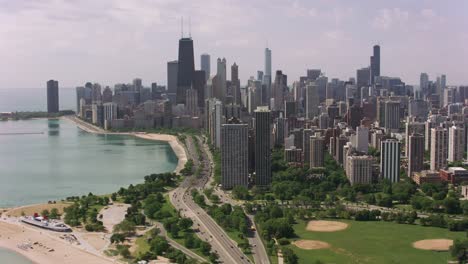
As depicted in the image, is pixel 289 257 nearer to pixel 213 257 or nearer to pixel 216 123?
pixel 213 257

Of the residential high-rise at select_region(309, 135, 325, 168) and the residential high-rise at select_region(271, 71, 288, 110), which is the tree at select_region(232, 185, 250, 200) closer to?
the residential high-rise at select_region(309, 135, 325, 168)

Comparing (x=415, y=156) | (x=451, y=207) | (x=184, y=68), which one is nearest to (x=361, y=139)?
(x=415, y=156)

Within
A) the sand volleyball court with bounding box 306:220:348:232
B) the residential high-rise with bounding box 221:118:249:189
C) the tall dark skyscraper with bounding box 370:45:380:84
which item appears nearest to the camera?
the sand volleyball court with bounding box 306:220:348:232

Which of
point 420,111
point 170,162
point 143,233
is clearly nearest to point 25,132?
point 170,162

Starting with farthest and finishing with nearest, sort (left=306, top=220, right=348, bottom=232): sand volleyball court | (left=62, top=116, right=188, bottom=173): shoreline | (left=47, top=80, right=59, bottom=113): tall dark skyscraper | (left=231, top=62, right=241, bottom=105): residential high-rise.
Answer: (left=47, top=80, right=59, bottom=113): tall dark skyscraper
(left=231, top=62, right=241, bottom=105): residential high-rise
(left=62, top=116, right=188, bottom=173): shoreline
(left=306, top=220, right=348, bottom=232): sand volleyball court

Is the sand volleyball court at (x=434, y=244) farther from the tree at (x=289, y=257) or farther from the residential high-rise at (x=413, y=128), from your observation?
the residential high-rise at (x=413, y=128)

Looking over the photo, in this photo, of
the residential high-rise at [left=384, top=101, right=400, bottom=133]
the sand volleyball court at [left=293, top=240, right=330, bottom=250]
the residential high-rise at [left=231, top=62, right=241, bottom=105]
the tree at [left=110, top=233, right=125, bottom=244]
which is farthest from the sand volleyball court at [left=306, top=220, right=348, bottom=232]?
the residential high-rise at [left=231, top=62, right=241, bottom=105]

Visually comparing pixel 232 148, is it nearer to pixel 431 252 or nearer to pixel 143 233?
pixel 143 233

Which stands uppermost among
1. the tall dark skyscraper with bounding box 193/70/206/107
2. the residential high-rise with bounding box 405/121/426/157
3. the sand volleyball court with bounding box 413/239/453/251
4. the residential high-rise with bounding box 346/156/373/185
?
the tall dark skyscraper with bounding box 193/70/206/107
